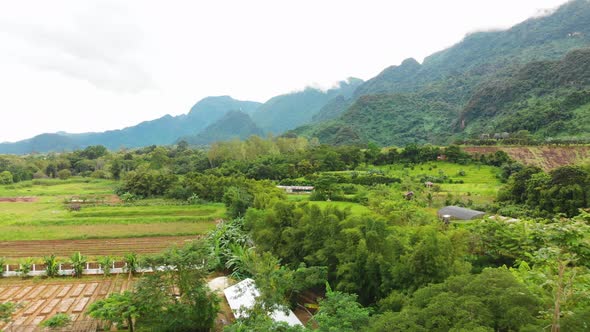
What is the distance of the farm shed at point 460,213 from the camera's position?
23.0 meters

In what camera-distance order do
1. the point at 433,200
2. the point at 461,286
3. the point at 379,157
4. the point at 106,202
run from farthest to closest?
the point at 379,157 < the point at 106,202 < the point at 433,200 < the point at 461,286

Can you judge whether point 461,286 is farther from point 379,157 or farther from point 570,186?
point 379,157

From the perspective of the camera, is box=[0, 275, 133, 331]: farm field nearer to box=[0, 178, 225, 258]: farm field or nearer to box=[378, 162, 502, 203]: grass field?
box=[0, 178, 225, 258]: farm field

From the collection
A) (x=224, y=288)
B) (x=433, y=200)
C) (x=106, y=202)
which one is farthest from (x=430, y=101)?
(x=224, y=288)

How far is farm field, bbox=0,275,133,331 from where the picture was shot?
12.9 meters

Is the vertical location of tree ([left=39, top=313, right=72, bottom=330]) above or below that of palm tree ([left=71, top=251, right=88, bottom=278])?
above

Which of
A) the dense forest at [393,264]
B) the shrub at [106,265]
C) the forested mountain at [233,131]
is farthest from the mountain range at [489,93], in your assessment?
the shrub at [106,265]

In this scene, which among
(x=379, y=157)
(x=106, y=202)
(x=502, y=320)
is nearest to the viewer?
(x=502, y=320)

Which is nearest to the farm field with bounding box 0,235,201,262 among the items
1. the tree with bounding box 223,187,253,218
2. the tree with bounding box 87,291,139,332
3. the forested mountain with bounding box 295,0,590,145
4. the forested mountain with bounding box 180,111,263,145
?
the tree with bounding box 223,187,253,218

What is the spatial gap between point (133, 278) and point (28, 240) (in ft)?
43.8

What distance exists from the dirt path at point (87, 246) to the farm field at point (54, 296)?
4.16 m

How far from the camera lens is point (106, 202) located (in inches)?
1518

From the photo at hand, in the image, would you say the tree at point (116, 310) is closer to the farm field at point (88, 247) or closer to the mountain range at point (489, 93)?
the farm field at point (88, 247)

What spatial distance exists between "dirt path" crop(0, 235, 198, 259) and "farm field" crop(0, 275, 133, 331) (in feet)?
13.7
